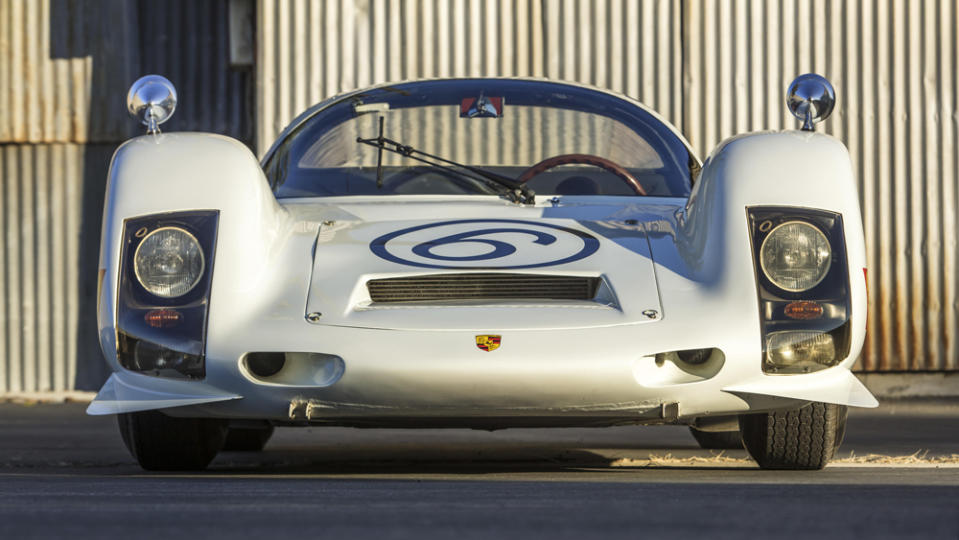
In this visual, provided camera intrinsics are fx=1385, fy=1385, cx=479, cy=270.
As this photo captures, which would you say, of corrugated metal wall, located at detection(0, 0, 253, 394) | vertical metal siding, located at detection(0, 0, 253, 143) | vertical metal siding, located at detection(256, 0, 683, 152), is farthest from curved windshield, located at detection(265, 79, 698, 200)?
corrugated metal wall, located at detection(0, 0, 253, 394)

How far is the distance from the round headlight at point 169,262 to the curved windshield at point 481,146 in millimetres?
855

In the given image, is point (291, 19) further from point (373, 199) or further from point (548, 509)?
point (548, 509)

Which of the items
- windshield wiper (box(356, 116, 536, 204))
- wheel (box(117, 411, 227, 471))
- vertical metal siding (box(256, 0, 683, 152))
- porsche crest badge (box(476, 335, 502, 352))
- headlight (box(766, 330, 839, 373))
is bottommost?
wheel (box(117, 411, 227, 471))

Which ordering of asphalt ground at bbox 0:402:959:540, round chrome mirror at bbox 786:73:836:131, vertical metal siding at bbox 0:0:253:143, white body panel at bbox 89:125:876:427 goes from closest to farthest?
asphalt ground at bbox 0:402:959:540 < white body panel at bbox 89:125:876:427 < round chrome mirror at bbox 786:73:836:131 < vertical metal siding at bbox 0:0:253:143

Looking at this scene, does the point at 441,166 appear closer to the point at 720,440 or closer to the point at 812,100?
the point at 812,100

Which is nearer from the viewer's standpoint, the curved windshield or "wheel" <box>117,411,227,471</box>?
"wheel" <box>117,411,227,471</box>

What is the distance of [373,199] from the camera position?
4207 mm

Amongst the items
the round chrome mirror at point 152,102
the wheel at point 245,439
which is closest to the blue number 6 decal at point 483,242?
the round chrome mirror at point 152,102

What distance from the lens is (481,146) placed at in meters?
4.58

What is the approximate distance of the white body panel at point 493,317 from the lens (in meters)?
3.24

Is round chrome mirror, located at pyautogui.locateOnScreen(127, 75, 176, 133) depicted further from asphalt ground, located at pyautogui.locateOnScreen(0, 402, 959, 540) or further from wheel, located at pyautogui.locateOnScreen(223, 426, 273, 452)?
wheel, located at pyautogui.locateOnScreen(223, 426, 273, 452)

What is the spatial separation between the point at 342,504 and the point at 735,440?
2873 mm

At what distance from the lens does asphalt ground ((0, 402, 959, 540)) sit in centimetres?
216

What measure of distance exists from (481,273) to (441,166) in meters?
1.04
